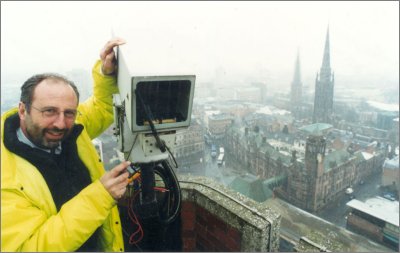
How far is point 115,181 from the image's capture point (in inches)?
46.8

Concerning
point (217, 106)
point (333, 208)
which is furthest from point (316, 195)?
point (217, 106)

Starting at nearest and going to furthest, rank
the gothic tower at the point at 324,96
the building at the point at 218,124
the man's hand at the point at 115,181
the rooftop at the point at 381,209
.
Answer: the man's hand at the point at 115,181 < the rooftop at the point at 381,209 < the building at the point at 218,124 < the gothic tower at the point at 324,96

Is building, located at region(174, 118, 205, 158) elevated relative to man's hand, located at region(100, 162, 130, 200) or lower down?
lower down

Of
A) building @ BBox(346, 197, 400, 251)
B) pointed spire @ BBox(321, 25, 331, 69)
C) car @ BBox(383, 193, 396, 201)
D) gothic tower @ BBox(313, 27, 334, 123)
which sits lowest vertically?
car @ BBox(383, 193, 396, 201)

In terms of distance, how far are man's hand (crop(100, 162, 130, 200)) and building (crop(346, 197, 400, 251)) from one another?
63.7 ft

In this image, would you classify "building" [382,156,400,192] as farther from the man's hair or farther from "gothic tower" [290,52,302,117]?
the man's hair

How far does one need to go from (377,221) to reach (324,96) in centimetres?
2709

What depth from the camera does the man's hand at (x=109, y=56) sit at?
4.82ft

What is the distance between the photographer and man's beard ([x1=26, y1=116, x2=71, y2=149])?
1329 mm

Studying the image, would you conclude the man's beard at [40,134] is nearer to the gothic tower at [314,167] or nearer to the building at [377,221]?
the building at [377,221]

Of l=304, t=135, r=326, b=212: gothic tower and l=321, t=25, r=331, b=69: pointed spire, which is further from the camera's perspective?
l=321, t=25, r=331, b=69: pointed spire

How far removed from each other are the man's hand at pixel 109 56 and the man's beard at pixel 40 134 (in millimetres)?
400

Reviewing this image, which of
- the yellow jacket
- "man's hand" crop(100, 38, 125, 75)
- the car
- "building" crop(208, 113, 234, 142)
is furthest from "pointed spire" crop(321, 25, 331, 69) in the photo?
the yellow jacket

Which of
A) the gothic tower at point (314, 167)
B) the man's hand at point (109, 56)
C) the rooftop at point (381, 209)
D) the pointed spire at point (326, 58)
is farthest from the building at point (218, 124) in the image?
the man's hand at point (109, 56)
